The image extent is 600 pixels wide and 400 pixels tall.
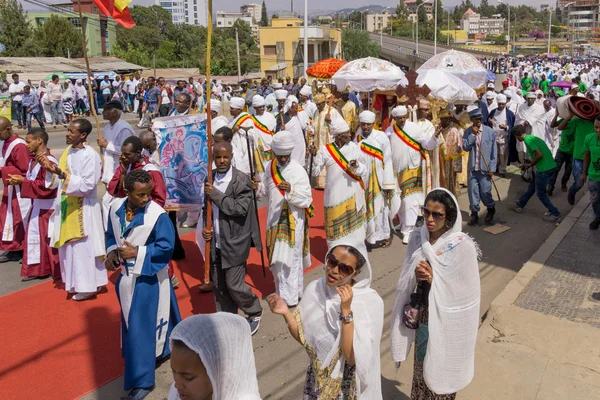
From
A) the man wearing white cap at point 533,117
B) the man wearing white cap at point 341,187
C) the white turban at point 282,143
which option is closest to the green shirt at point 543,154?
the man wearing white cap at point 533,117

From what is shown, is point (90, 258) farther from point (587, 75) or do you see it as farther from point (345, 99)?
point (587, 75)

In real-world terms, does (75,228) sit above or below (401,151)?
below

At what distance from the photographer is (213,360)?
2.05 meters

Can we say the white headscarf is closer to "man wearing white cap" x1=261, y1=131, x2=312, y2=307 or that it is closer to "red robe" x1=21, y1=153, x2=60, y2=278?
"man wearing white cap" x1=261, y1=131, x2=312, y2=307

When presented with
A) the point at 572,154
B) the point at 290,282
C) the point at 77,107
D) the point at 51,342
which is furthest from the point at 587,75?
the point at 51,342

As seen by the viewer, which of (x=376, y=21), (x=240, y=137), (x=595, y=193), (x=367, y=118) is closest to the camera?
(x=367, y=118)

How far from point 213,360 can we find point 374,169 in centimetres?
575

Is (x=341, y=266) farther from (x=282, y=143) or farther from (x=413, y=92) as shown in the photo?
(x=413, y=92)

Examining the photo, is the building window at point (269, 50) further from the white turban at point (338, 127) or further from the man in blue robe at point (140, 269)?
the man in blue robe at point (140, 269)

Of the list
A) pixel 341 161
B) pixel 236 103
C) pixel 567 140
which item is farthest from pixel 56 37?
pixel 341 161

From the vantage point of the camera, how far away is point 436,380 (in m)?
3.46

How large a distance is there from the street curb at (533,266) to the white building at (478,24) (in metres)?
183

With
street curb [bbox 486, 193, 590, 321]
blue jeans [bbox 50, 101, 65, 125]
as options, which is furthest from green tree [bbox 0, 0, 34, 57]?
street curb [bbox 486, 193, 590, 321]

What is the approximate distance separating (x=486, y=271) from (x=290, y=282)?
281 centimetres
